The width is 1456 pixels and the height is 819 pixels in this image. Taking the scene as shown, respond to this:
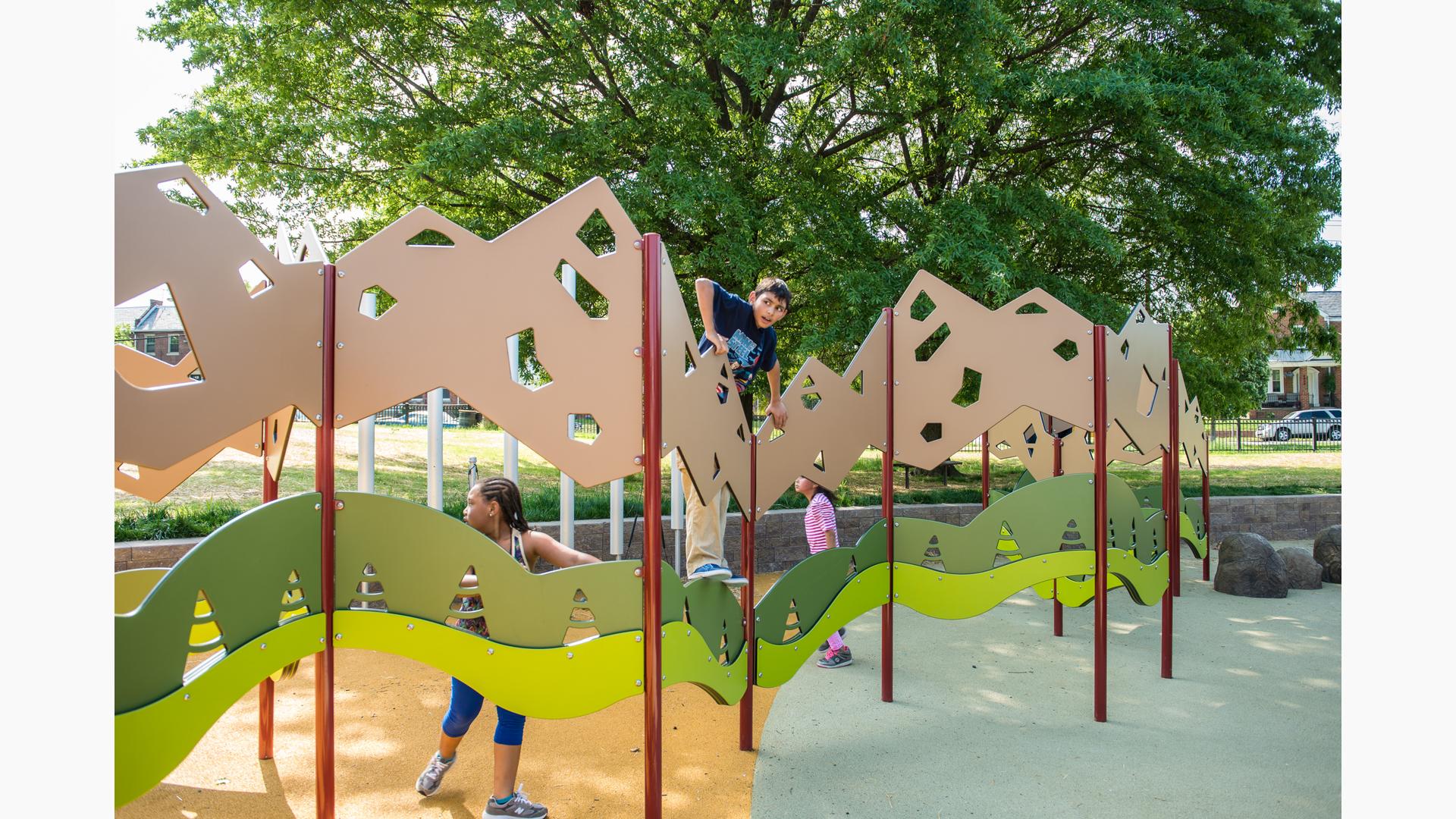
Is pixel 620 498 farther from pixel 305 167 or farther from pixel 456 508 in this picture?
pixel 305 167

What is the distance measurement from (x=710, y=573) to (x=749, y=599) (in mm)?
415

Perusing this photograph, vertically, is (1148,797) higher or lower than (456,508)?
lower

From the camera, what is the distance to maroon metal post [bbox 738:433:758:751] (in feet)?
12.8

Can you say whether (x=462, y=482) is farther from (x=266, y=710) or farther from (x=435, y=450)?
(x=266, y=710)

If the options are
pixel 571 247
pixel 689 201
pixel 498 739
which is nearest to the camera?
pixel 571 247

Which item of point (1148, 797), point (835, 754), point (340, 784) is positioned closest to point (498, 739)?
point (340, 784)

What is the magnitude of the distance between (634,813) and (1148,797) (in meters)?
2.14

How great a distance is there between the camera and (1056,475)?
260 inches

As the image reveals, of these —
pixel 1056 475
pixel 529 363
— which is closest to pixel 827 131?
pixel 529 363

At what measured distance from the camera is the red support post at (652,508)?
9.84 feet

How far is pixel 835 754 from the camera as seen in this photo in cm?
402

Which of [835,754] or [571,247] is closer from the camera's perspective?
[571,247]

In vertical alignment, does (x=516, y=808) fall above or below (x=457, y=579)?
below

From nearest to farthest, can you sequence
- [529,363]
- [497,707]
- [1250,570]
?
[497,707] < [1250,570] < [529,363]
